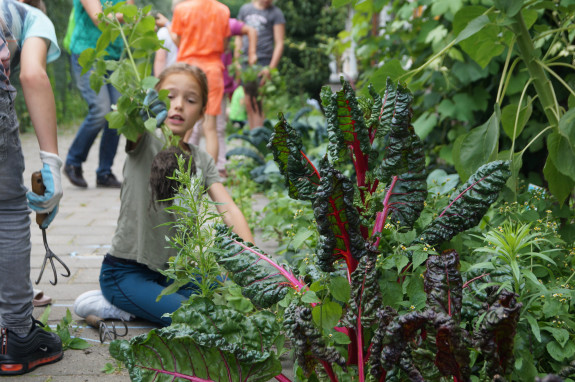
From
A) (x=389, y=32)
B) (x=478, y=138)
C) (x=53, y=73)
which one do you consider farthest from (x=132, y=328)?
(x=53, y=73)

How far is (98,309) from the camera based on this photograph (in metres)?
3.12

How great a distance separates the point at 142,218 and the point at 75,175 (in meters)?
4.17

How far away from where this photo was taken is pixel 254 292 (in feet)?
7.48

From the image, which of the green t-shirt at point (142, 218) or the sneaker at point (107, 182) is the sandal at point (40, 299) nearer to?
the green t-shirt at point (142, 218)

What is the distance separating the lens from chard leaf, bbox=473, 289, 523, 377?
1.70 m

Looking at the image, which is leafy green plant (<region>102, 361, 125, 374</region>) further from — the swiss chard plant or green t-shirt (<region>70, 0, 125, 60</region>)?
green t-shirt (<region>70, 0, 125, 60</region>)

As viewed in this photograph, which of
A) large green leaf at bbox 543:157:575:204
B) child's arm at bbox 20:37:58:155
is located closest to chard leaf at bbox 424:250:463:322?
large green leaf at bbox 543:157:575:204

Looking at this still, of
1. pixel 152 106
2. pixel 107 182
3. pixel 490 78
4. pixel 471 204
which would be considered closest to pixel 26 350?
pixel 152 106

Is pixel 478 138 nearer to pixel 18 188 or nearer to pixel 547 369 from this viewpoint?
pixel 547 369

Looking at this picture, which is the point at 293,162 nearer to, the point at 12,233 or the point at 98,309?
the point at 12,233

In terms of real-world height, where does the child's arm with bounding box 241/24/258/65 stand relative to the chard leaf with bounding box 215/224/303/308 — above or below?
below

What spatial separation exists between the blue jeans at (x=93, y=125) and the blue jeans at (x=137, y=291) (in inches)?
140

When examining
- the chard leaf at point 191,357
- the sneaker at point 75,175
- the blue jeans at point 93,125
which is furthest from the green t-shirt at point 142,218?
the sneaker at point 75,175

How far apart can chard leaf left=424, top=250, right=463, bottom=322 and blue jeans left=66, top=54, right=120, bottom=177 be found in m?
5.09
